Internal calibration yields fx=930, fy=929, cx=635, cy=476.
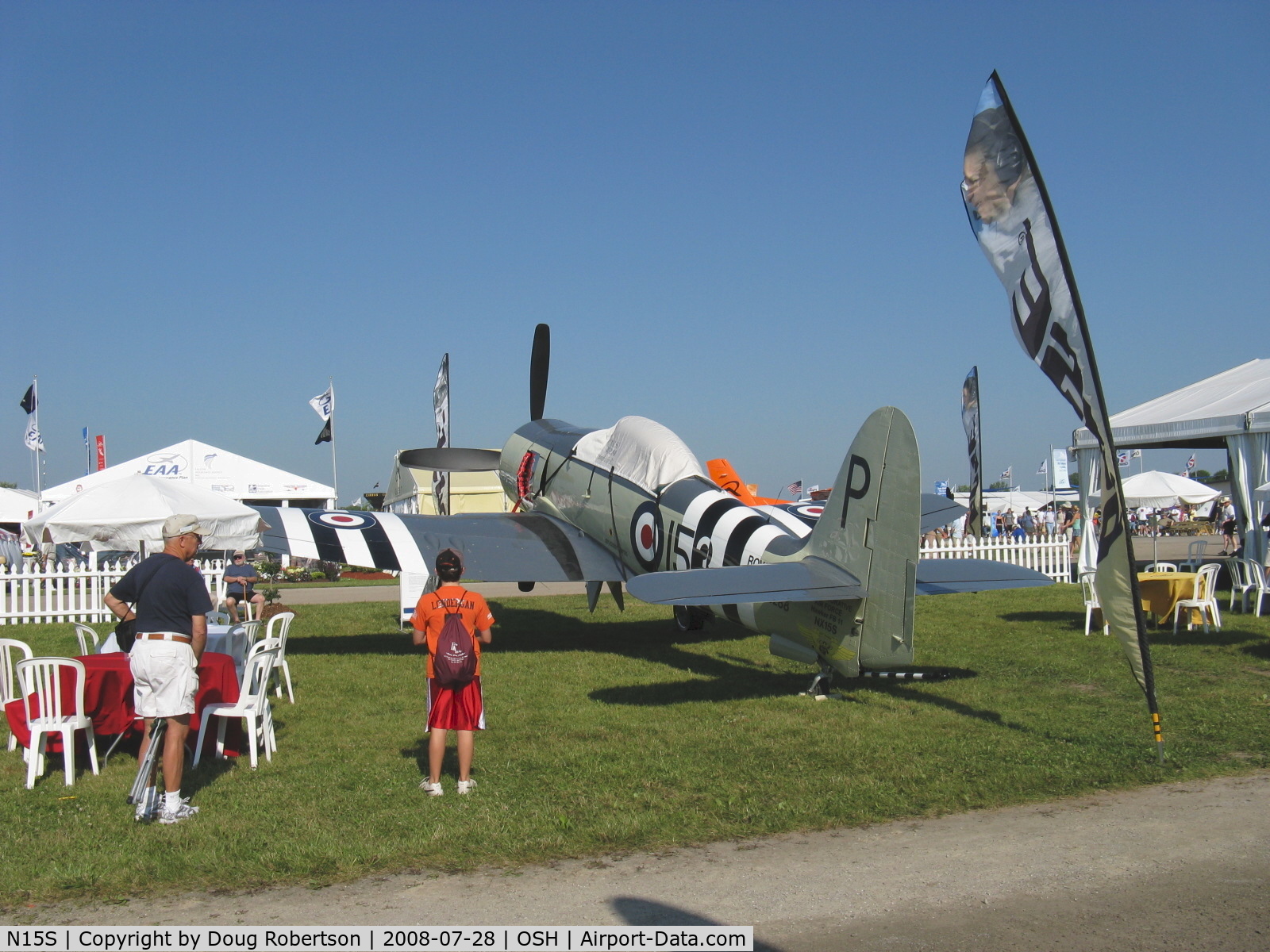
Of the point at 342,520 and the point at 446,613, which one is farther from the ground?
the point at 342,520

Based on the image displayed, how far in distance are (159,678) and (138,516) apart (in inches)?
283

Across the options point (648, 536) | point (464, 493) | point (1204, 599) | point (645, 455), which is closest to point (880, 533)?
point (648, 536)

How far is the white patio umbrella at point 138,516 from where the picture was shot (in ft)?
36.4

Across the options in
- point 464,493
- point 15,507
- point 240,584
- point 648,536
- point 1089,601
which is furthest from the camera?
point 15,507

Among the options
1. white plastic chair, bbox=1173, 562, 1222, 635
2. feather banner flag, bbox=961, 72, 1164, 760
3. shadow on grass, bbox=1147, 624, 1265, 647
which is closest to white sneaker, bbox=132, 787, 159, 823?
feather banner flag, bbox=961, 72, 1164, 760

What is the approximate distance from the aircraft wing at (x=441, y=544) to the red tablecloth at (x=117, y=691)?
458 centimetres

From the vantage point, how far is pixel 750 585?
23.5ft

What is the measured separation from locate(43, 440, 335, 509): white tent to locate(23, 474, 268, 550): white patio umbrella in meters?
17.0

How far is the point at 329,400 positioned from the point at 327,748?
25100 millimetres

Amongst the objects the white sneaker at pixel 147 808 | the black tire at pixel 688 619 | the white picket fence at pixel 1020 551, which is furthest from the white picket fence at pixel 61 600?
the white picket fence at pixel 1020 551

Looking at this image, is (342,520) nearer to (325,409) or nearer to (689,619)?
(689,619)

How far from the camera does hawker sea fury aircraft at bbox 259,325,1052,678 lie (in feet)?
23.1

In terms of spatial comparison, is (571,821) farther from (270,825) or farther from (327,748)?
(327,748)

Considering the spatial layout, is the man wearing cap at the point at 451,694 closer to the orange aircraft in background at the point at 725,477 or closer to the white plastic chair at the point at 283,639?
the white plastic chair at the point at 283,639
